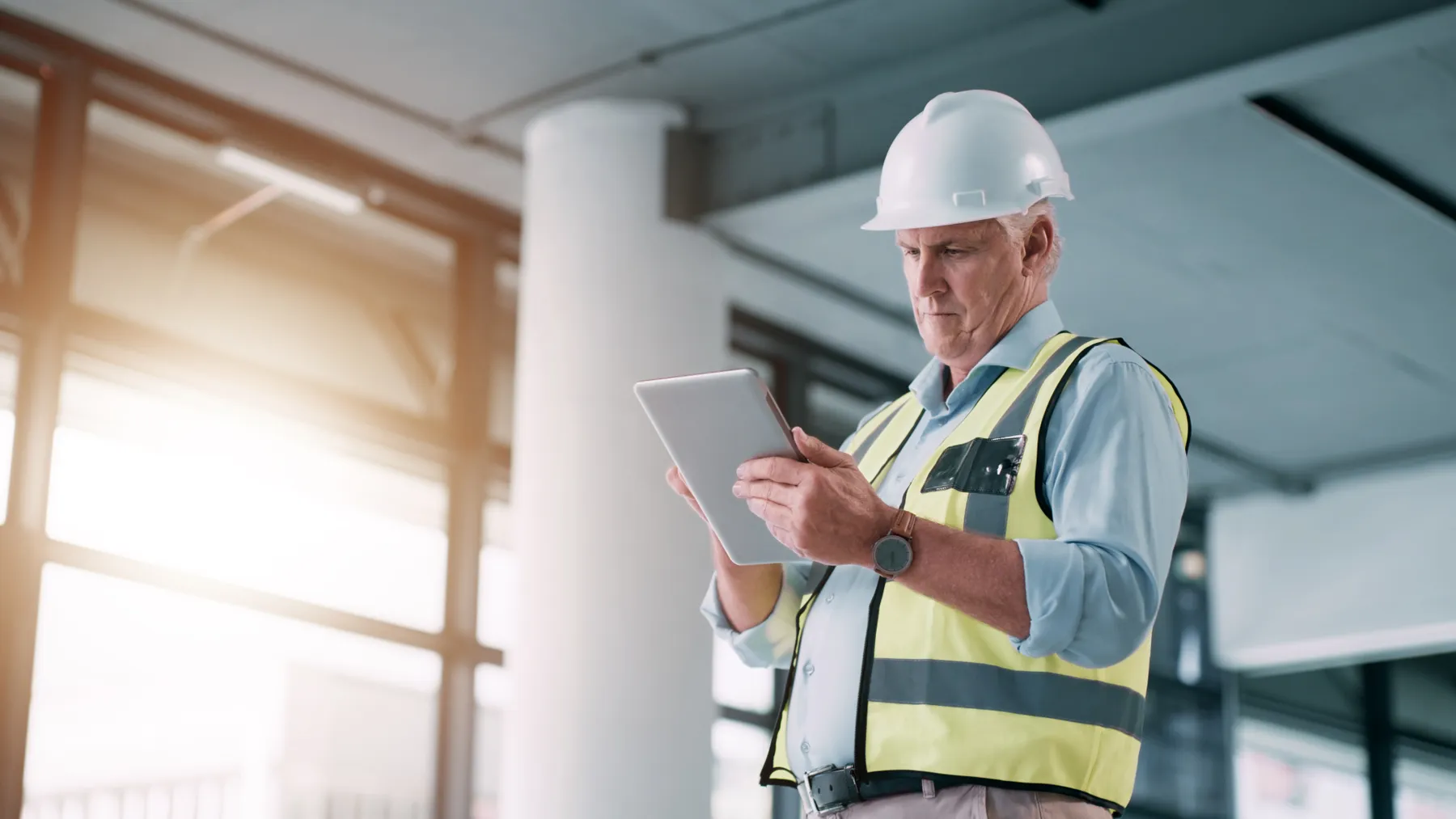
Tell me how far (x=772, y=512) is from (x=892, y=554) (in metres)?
0.12

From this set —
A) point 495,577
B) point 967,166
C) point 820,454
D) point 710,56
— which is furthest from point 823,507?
point 495,577

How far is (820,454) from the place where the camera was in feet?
5.03

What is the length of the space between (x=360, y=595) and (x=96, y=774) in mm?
885

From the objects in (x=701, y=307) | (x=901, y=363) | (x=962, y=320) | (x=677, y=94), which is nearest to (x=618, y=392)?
(x=701, y=307)

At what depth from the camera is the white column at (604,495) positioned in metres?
4.42

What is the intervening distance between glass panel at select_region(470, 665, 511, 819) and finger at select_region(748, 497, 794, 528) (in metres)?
3.76

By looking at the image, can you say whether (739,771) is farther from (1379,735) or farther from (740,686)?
(1379,735)

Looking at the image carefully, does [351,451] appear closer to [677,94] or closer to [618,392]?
[618,392]

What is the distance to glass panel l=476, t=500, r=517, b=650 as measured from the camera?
17.3 ft

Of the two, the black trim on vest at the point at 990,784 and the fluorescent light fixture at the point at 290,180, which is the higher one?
the fluorescent light fixture at the point at 290,180

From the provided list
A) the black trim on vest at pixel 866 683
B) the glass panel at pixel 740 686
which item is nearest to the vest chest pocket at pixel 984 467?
the black trim on vest at pixel 866 683

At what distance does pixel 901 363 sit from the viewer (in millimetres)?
6629

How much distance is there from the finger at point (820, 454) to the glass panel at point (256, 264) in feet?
11.3

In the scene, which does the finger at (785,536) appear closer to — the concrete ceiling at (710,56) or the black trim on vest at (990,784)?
the black trim on vest at (990,784)
